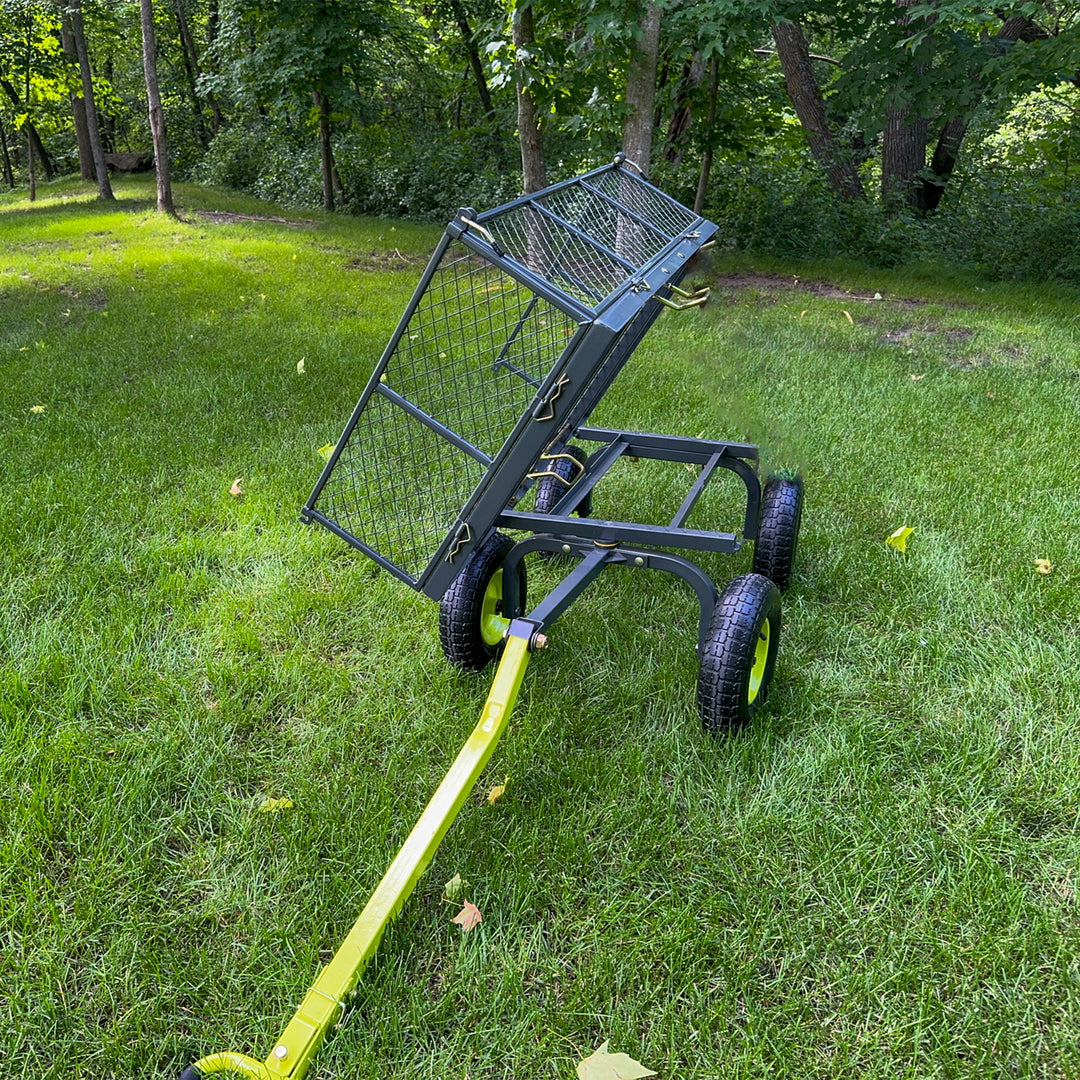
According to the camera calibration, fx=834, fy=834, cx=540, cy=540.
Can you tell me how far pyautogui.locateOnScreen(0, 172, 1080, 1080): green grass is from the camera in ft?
5.23

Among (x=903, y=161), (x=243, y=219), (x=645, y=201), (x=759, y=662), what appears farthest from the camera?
(x=243, y=219)

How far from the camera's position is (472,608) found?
2467 mm

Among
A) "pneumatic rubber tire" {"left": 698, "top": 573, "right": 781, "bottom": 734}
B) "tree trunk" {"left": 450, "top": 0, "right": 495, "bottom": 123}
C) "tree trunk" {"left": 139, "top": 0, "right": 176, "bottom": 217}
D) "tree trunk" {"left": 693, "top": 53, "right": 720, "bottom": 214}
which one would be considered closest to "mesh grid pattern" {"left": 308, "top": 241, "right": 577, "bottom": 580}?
"pneumatic rubber tire" {"left": 698, "top": 573, "right": 781, "bottom": 734}

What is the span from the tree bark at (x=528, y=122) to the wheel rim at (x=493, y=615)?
18.8 feet

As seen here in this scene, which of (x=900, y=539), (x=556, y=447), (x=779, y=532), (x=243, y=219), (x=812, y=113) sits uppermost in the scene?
(x=556, y=447)

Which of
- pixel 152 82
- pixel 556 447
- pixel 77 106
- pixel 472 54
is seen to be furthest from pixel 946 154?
pixel 77 106

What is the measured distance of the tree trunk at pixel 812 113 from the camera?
1098 centimetres

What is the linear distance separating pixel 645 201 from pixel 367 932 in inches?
101

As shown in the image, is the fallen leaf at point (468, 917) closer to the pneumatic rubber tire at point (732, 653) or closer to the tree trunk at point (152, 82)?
the pneumatic rubber tire at point (732, 653)

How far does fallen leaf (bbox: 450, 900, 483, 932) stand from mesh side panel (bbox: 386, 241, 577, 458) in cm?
126

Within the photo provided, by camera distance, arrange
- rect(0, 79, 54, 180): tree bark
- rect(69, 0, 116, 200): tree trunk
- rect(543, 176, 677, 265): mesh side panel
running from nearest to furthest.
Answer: rect(543, 176, 677, 265): mesh side panel
rect(69, 0, 116, 200): tree trunk
rect(0, 79, 54, 180): tree bark

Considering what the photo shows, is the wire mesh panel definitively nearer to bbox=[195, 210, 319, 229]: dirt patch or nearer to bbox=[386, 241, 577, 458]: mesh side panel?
bbox=[386, 241, 577, 458]: mesh side panel

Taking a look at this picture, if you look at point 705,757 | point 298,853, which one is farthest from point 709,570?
point 298,853

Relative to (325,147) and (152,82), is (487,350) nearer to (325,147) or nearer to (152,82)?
(152,82)
